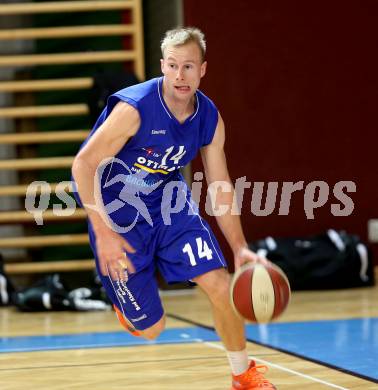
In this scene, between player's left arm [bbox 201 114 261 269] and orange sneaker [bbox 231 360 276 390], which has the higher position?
player's left arm [bbox 201 114 261 269]

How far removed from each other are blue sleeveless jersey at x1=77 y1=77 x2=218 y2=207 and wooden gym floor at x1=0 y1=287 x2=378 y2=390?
0.86 metres

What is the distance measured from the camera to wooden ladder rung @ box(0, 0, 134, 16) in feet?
25.4

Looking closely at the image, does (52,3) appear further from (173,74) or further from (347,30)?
(173,74)

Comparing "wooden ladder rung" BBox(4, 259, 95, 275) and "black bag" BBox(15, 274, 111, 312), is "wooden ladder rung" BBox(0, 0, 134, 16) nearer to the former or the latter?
"wooden ladder rung" BBox(4, 259, 95, 275)

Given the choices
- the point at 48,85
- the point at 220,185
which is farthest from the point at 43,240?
the point at 220,185

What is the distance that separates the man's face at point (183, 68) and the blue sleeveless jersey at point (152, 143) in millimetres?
114

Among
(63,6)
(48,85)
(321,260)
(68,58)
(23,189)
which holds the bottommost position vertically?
(321,260)

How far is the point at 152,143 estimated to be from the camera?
379 centimetres

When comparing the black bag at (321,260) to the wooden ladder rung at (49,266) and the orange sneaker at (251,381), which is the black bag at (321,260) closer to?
the wooden ladder rung at (49,266)

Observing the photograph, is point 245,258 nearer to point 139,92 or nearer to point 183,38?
point 139,92

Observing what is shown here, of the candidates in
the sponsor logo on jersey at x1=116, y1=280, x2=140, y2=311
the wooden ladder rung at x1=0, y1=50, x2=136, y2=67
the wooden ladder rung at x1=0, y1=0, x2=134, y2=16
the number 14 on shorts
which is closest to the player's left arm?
the number 14 on shorts

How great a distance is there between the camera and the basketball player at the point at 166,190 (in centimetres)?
368

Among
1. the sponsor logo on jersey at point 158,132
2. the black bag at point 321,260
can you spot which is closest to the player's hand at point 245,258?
the sponsor logo on jersey at point 158,132

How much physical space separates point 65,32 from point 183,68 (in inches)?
171
